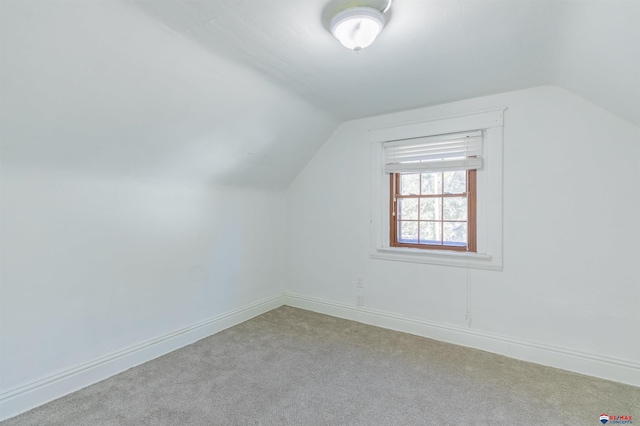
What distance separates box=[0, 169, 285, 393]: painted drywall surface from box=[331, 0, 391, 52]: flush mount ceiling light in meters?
1.94

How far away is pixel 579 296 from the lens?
2.38 meters

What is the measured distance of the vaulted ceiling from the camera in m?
1.51

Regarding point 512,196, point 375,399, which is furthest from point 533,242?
point 375,399

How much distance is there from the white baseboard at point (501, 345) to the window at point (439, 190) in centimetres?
64

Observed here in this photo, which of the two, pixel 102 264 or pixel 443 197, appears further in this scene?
pixel 443 197

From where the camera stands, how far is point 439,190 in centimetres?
310

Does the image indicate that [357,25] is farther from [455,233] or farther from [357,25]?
[455,233]

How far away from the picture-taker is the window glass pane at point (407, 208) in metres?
3.25

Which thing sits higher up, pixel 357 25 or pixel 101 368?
pixel 357 25

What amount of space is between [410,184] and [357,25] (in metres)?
1.98

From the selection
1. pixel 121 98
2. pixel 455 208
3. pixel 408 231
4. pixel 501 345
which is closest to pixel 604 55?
pixel 455 208

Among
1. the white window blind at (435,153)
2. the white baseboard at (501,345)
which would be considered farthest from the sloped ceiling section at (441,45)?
the white baseboard at (501,345)

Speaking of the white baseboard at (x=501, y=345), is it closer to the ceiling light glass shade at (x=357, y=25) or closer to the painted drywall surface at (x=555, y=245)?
the painted drywall surface at (x=555, y=245)

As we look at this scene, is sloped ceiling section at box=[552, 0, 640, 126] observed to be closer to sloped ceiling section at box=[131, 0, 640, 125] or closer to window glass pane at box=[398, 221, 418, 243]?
sloped ceiling section at box=[131, 0, 640, 125]
